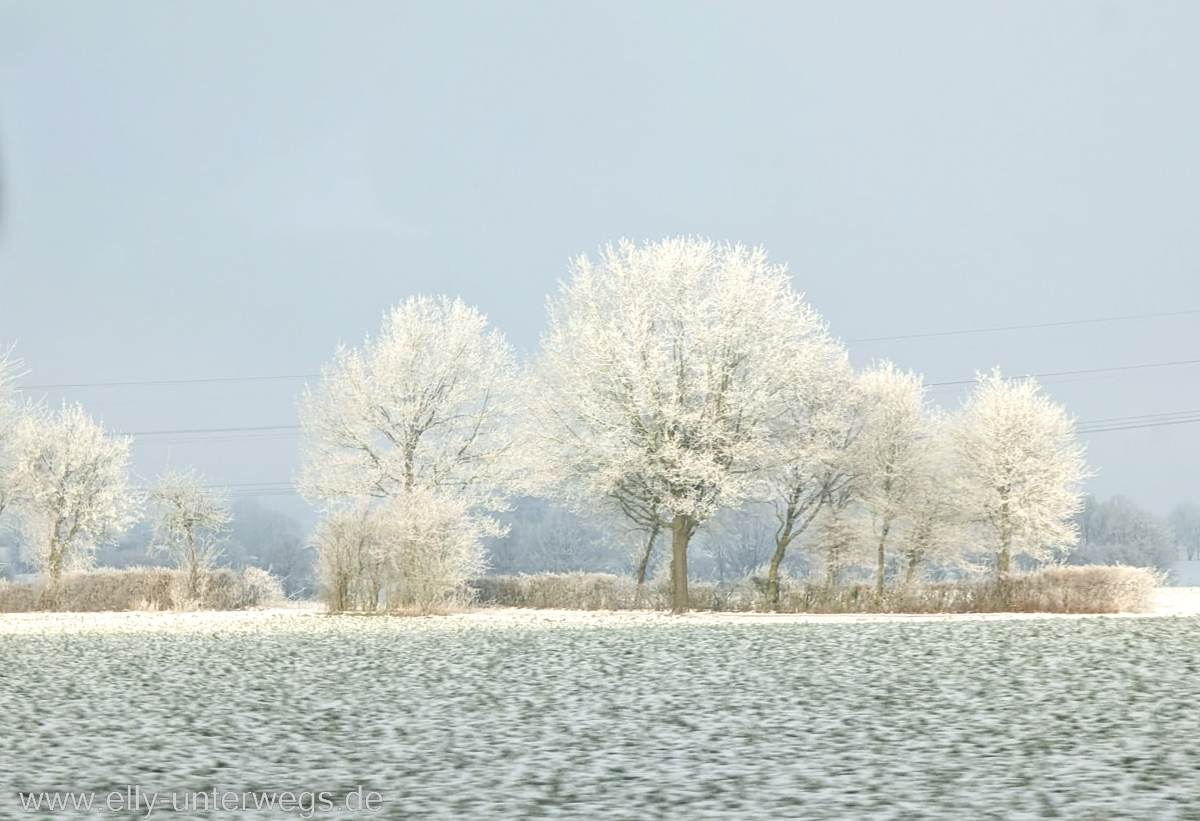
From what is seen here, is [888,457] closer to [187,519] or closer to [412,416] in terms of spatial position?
[412,416]

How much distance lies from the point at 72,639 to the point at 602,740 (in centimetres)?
1298

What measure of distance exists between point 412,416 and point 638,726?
25.6 meters

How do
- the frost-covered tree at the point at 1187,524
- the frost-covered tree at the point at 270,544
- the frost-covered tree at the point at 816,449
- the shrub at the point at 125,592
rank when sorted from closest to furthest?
the frost-covered tree at the point at 816,449 → the shrub at the point at 125,592 → the frost-covered tree at the point at 270,544 → the frost-covered tree at the point at 1187,524

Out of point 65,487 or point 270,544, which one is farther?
point 270,544

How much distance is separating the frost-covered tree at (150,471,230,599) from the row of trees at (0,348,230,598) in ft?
0.19

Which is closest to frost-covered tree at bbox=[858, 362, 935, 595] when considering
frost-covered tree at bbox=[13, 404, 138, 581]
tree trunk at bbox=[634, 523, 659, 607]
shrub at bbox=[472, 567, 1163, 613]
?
shrub at bbox=[472, 567, 1163, 613]

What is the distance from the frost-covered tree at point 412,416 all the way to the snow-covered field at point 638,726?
1790cm

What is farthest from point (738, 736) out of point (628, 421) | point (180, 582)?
point (180, 582)

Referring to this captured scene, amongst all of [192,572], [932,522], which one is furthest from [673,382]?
[192,572]

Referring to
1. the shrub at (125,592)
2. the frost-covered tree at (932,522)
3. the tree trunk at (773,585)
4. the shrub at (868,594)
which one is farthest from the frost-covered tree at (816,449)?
the shrub at (125,592)

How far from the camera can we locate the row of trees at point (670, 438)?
87.7ft

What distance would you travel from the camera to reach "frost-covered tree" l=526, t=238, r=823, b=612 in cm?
2698

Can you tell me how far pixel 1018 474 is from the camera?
33.3 metres

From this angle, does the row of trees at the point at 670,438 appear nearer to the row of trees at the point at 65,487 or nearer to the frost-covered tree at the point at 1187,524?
the row of trees at the point at 65,487
